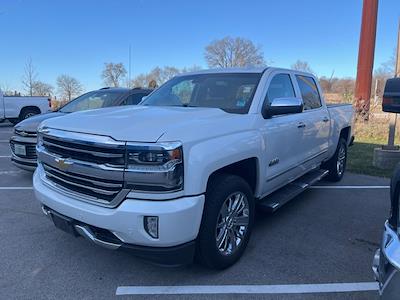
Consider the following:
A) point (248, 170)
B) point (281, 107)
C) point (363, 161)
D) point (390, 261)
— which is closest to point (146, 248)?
point (248, 170)

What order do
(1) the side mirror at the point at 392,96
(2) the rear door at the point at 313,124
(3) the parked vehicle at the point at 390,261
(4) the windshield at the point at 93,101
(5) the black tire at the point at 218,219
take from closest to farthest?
1. (3) the parked vehicle at the point at 390,261
2. (1) the side mirror at the point at 392,96
3. (5) the black tire at the point at 218,219
4. (2) the rear door at the point at 313,124
5. (4) the windshield at the point at 93,101

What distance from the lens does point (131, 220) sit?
108 inches

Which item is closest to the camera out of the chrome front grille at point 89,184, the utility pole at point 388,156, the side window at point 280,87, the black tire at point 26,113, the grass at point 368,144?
the chrome front grille at point 89,184

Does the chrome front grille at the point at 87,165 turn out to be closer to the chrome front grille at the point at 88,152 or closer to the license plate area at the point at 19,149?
the chrome front grille at the point at 88,152

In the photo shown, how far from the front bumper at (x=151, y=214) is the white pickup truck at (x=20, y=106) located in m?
15.1

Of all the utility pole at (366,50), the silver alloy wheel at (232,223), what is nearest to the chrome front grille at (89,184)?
the silver alloy wheel at (232,223)

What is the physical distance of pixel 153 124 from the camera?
9.93 ft

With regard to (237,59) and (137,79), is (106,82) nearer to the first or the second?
(137,79)

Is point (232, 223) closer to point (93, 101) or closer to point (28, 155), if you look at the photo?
point (28, 155)

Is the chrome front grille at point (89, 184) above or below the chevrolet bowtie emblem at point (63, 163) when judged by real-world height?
below

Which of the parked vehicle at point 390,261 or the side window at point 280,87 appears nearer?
the parked vehicle at point 390,261

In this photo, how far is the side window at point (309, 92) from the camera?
5.30 meters

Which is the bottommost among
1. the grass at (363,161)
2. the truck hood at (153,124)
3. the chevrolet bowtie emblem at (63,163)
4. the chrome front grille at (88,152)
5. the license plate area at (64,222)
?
the grass at (363,161)

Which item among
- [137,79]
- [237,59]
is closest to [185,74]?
[137,79]
